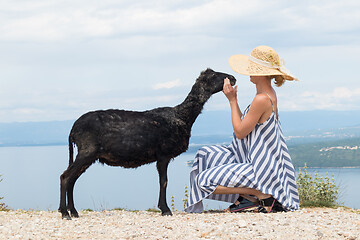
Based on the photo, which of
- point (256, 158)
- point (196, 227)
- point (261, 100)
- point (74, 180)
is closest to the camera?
point (196, 227)

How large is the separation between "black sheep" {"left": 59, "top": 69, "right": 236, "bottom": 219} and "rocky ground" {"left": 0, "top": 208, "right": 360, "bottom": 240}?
64 cm

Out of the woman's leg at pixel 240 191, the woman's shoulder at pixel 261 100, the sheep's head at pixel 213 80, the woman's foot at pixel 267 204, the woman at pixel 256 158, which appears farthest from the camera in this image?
the sheep's head at pixel 213 80

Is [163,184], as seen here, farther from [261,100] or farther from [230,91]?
[261,100]

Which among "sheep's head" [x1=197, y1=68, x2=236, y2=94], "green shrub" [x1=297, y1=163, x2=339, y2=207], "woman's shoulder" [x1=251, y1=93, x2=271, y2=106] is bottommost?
"green shrub" [x1=297, y1=163, x2=339, y2=207]

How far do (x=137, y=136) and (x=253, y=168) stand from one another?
6.53 feet

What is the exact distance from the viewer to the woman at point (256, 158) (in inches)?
294

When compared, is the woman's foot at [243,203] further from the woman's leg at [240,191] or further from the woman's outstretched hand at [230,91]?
the woman's outstretched hand at [230,91]

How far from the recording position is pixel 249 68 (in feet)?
25.1

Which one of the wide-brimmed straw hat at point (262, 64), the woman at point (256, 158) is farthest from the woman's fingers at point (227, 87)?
the wide-brimmed straw hat at point (262, 64)

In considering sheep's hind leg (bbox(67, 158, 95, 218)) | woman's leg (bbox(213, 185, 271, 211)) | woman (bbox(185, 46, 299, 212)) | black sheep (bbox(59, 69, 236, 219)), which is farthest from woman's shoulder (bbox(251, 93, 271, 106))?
sheep's hind leg (bbox(67, 158, 95, 218))

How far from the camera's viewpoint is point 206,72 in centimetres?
822

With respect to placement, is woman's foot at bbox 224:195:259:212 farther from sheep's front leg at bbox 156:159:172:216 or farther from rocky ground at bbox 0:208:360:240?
sheep's front leg at bbox 156:159:172:216

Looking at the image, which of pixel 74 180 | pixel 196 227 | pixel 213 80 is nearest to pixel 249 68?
pixel 213 80

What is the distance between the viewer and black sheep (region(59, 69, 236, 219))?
306 inches
